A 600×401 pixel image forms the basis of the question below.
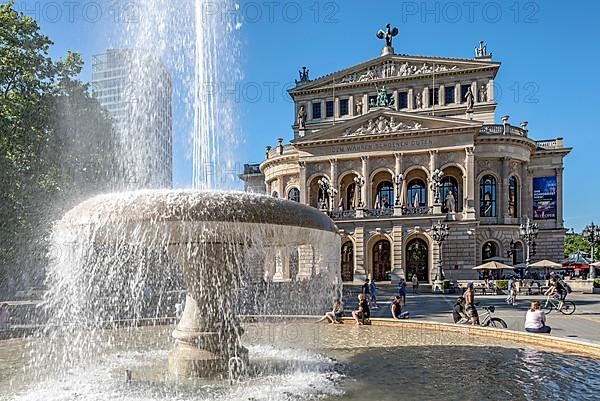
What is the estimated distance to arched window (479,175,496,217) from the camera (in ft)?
151

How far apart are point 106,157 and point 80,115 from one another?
2.87 m

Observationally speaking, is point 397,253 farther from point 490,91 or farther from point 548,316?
point 548,316

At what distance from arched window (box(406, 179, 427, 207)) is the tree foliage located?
2995cm

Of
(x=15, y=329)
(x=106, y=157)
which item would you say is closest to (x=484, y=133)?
(x=106, y=157)

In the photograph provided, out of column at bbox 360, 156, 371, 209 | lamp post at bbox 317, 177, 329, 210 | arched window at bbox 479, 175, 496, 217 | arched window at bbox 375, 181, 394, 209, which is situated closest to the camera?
column at bbox 360, 156, 371, 209

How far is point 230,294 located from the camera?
7957 millimetres

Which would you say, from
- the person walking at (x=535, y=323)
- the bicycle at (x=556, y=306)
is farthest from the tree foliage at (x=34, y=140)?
the bicycle at (x=556, y=306)

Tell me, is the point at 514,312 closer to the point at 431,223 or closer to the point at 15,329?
the point at 15,329

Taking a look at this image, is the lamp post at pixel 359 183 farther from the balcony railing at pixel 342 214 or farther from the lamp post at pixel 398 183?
the lamp post at pixel 398 183

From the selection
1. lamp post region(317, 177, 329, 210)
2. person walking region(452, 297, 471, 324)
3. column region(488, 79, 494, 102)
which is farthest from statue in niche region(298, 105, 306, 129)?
person walking region(452, 297, 471, 324)

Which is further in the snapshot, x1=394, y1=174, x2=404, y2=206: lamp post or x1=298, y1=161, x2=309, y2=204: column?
x1=298, y1=161, x2=309, y2=204: column

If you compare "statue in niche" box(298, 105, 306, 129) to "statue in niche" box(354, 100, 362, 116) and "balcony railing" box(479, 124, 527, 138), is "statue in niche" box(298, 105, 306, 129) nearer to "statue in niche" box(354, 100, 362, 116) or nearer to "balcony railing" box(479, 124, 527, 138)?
"statue in niche" box(354, 100, 362, 116)

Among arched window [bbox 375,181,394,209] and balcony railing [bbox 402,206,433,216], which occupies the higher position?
arched window [bbox 375,181,394,209]

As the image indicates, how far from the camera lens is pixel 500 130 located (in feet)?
151
